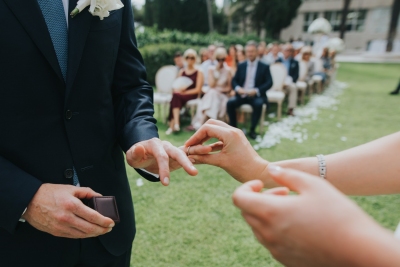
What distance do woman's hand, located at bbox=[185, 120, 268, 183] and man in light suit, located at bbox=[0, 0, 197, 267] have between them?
21cm

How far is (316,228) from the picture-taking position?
0.66 meters

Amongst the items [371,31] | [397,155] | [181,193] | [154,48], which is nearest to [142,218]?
[181,193]

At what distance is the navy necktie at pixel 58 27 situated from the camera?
1.22 metres

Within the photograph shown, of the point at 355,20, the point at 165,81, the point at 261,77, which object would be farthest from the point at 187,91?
the point at 355,20

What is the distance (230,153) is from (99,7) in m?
0.95

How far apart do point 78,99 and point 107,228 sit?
56 centimetres

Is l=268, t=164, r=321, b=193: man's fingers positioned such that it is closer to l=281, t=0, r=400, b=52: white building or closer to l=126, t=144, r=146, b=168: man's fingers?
l=126, t=144, r=146, b=168: man's fingers

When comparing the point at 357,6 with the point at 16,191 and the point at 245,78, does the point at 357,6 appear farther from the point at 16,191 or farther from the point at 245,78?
the point at 16,191

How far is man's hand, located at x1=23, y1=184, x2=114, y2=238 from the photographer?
3.58 ft

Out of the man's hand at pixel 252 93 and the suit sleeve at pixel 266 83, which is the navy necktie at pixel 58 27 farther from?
the suit sleeve at pixel 266 83

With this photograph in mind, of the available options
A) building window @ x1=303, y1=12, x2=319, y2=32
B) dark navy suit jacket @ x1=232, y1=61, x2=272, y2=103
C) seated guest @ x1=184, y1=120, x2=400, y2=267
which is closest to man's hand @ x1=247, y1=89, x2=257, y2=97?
dark navy suit jacket @ x1=232, y1=61, x2=272, y2=103

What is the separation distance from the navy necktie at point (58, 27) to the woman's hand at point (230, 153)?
71 cm

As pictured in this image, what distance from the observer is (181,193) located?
4.62 metres

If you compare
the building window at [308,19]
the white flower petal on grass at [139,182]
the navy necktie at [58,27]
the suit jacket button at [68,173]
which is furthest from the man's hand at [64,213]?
the building window at [308,19]
